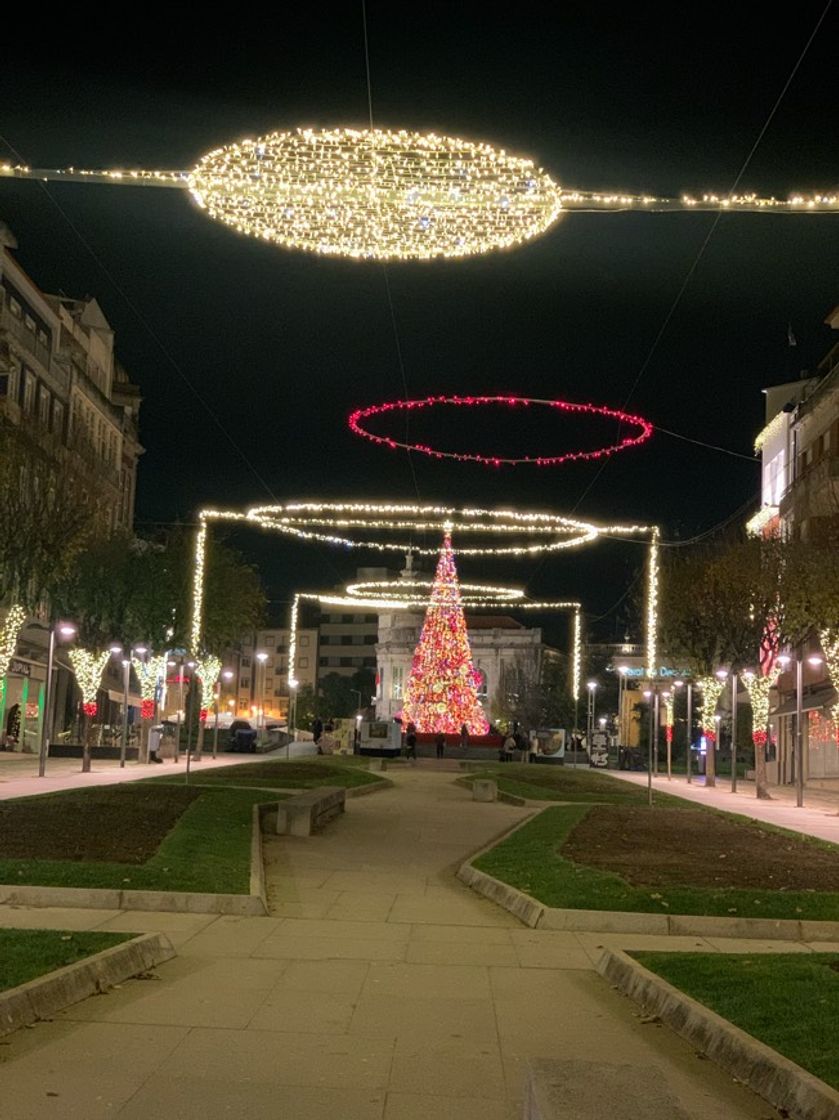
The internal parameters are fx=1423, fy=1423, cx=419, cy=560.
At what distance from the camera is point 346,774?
40.5 meters

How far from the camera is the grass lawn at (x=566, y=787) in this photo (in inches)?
1404

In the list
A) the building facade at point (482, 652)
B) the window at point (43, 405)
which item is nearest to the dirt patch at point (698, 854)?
the window at point (43, 405)

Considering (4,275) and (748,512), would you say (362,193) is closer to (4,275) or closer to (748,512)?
(4,275)

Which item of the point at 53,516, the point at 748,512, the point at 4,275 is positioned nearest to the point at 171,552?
the point at 4,275

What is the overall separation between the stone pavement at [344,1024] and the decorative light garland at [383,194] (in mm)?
7343

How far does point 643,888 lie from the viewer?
15516mm

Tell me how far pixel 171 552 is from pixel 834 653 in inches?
1191

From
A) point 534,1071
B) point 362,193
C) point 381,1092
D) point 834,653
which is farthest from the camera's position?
point 834,653

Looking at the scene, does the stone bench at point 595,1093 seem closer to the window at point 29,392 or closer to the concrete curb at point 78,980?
the concrete curb at point 78,980

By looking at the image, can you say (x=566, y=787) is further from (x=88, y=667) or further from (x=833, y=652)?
(x=88, y=667)

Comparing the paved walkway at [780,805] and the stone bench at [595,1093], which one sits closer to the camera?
the stone bench at [595,1093]

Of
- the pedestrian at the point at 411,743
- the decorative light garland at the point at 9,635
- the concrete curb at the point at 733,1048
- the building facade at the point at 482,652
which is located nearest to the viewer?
the concrete curb at the point at 733,1048

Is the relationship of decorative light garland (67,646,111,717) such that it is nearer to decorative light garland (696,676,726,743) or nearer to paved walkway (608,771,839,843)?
paved walkway (608,771,839,843)

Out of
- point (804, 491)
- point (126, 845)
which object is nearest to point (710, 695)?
point (804, 491)
